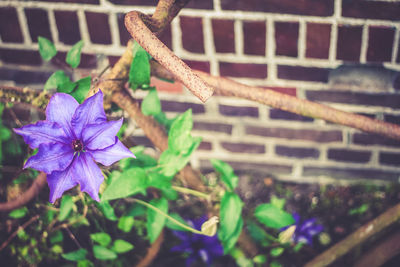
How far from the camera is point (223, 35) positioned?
1167 mm

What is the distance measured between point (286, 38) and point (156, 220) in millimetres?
634

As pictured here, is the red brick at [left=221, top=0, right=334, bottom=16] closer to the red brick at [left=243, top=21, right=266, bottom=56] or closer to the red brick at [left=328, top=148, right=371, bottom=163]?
the red brick at [left=243, top=21, right=266, bottom=56]

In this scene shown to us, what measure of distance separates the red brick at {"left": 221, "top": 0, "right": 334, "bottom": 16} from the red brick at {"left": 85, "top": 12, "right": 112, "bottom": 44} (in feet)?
1.18

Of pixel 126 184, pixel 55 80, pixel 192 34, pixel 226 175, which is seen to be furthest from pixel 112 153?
pixel 192 34

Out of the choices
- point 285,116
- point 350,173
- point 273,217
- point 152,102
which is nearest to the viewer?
point 152,102

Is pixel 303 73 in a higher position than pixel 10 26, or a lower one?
lower

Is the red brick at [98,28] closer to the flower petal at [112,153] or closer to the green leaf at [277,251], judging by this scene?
the flower petal at [112,153]

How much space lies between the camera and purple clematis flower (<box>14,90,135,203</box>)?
65 cm

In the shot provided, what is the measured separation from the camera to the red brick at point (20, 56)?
1.29 m

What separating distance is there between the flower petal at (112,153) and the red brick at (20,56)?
2.58 ft

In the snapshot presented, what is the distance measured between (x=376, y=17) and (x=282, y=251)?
2.30 ft

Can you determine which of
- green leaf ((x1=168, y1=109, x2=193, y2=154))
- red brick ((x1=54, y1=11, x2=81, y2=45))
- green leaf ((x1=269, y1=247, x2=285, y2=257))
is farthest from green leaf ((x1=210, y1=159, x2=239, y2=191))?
red brick ((x1=54, y1=11, x2=81, y2=45))

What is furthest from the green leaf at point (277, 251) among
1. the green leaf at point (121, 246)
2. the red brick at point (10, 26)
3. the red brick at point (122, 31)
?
the red brick at point (10, 26)

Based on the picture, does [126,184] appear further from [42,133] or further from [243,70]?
[243,70]
